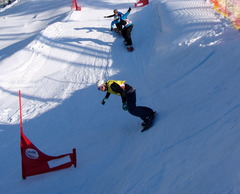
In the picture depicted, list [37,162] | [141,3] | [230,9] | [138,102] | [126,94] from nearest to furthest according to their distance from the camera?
[37,162], [126,94], [138,102], [230,9], [141,3]

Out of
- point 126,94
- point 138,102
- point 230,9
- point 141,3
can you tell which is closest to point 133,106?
point 126,94

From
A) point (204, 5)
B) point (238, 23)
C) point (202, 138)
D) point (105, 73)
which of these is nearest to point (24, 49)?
point (105, 73)

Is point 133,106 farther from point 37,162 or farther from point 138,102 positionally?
point 37,162

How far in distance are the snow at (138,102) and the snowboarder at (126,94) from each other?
0.42m

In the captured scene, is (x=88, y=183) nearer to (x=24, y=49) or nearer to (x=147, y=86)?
(x=147, y=86)

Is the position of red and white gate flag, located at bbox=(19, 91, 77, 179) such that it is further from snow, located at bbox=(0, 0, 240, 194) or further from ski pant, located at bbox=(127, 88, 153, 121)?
ski pant, located at bbox=(127, 88, 153, 121)

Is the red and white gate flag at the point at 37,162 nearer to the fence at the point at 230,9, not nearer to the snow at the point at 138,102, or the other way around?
the snow at the point at 138,102

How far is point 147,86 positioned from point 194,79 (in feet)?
5.30

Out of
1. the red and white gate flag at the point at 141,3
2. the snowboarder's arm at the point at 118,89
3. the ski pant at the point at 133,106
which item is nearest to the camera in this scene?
the snowboarder's arm at the point at 118,89

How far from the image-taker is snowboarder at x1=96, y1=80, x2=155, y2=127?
6611 millimetres

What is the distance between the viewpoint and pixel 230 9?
392 inches

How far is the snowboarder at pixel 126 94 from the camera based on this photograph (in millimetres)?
6611

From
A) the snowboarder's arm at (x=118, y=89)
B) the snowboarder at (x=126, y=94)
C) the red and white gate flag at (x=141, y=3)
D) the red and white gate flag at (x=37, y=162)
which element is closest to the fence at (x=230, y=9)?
the snowboarder at (x=126, y=94)

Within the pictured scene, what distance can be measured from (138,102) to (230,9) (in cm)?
439
